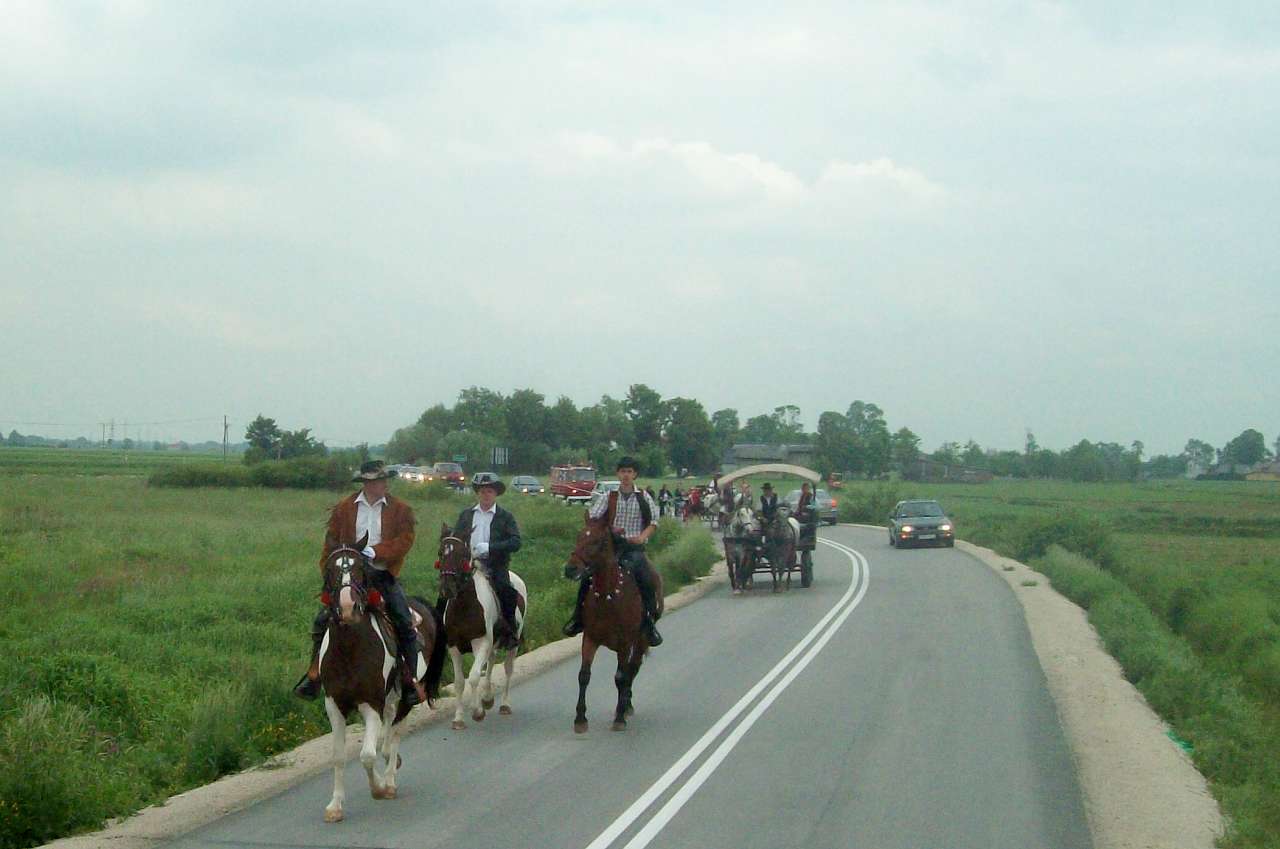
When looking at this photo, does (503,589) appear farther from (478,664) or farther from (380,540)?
(380,540)

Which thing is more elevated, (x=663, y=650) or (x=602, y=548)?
(x=602, y=548)

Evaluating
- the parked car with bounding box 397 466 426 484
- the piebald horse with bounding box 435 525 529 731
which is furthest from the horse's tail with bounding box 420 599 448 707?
the parked car with bounding box 397 466 426 484

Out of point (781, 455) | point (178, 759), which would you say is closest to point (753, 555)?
point (178, 759)

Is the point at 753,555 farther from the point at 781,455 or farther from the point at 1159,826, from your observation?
the point at 781,455

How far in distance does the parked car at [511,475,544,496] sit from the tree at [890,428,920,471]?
218ft

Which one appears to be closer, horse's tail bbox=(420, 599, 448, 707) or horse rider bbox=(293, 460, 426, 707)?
horse rider bbox=(293, 460, 426, 707)

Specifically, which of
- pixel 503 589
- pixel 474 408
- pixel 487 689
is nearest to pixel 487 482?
pixel 503 589

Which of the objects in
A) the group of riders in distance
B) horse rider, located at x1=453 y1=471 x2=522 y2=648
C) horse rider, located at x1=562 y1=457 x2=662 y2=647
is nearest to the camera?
the group of riders in distance

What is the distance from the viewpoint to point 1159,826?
8.16 m

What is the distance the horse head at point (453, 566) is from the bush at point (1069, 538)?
29.6m

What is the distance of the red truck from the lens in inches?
2353

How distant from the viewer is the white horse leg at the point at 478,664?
37.3ft

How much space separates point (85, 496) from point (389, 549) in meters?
48.6

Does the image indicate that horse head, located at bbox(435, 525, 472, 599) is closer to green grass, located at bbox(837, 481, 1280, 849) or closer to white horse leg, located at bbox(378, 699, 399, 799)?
white horse leg, located at bbox(378, 699, 399, 799)
